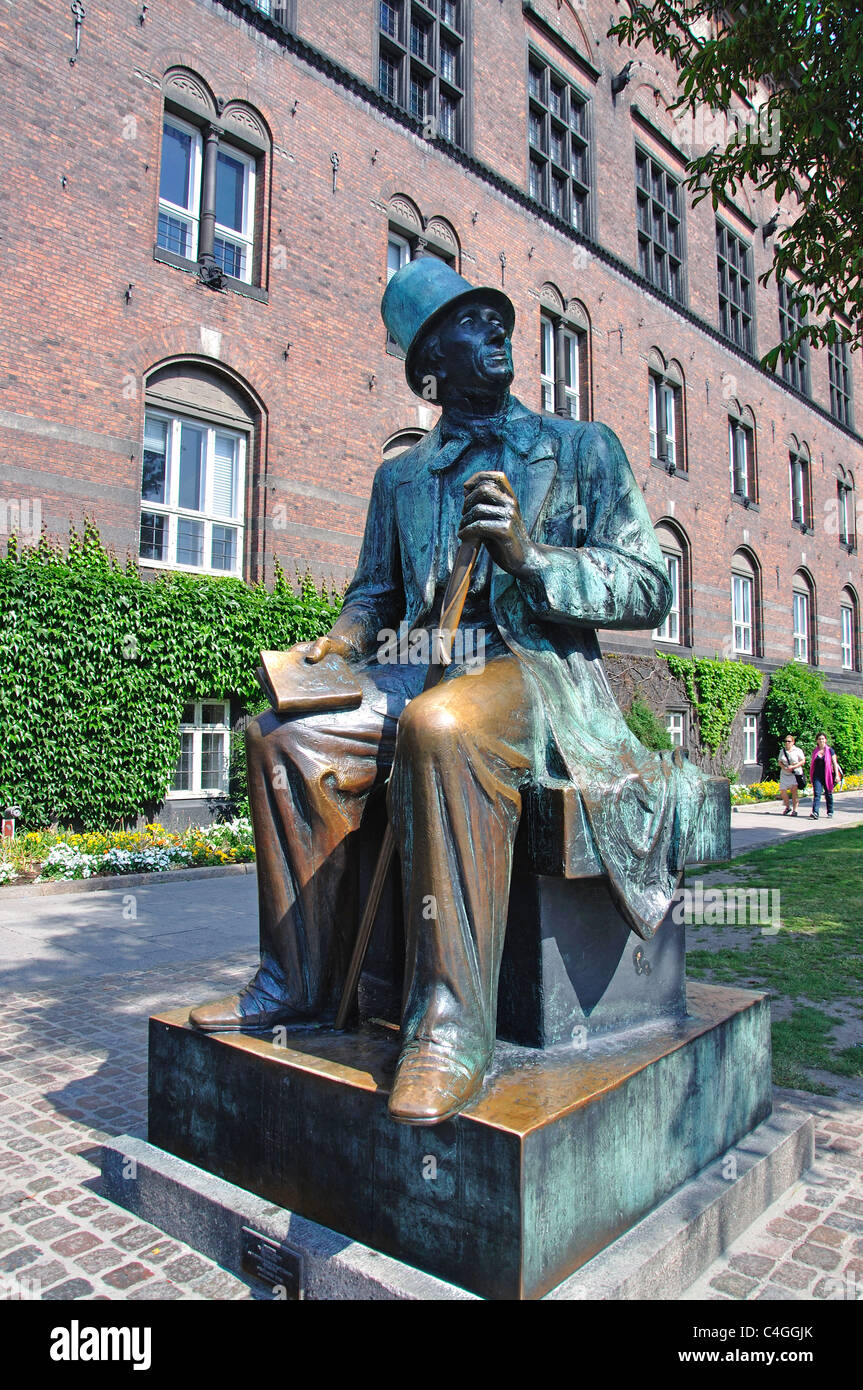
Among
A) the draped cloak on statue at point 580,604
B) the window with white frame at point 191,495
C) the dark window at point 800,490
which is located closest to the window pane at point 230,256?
the window with white frame at point 191,495

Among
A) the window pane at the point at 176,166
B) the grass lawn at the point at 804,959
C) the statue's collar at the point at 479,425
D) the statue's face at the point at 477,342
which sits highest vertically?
the window pane at the point at 176,166

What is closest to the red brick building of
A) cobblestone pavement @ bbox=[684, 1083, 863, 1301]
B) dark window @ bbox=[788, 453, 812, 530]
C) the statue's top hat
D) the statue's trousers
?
the statue's top hat

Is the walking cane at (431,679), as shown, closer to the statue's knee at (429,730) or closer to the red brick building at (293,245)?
the statue's knee at (429,730)

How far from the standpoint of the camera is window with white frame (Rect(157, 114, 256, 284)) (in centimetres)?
1330

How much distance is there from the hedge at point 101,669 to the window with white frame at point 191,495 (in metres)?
0.58

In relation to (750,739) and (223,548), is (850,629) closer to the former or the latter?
(750,739)

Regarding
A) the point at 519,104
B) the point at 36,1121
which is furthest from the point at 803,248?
the point at 519,104

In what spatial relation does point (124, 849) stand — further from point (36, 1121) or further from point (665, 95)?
point (665, 95)

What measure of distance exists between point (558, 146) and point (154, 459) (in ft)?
47.2

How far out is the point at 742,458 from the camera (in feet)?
95.3

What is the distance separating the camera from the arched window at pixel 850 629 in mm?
35000

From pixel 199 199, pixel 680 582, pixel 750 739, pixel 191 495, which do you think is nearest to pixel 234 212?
pixel 199 199

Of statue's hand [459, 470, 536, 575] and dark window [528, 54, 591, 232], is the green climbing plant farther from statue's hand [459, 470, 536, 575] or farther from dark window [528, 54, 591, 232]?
statue's hand [459, 470, 536, 575]

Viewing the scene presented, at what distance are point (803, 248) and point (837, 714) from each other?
24972 mm
